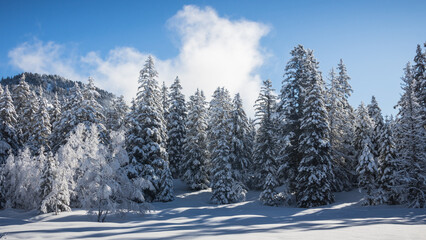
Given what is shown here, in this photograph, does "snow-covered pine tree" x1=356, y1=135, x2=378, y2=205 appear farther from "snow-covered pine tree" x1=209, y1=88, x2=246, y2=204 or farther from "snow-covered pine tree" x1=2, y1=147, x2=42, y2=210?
"snow-covered pine tree" x1=2, y1=147, x2=42, y2=210

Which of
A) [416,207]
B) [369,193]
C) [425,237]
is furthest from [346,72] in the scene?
[425,237]

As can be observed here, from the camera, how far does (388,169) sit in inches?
942

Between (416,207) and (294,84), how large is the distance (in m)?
15.4

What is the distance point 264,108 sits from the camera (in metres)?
35.7

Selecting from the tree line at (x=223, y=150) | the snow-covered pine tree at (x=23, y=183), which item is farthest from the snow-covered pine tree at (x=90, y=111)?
the snow-covered pine tree at (x=23, y=183)

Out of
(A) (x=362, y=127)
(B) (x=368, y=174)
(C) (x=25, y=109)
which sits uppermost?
(C) (x=25, y=109)

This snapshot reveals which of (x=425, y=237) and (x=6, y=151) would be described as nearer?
(x=425, y=237)

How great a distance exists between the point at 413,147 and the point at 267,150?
1455cm

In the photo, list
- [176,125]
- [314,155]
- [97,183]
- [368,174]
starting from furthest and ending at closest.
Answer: [176,125] < [314,155] < [368,174] < [97,183]

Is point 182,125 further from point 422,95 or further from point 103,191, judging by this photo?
point 422,95

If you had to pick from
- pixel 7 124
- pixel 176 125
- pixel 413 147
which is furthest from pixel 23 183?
pixel 413 147

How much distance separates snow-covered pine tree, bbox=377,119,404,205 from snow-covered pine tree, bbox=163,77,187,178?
88.0ft

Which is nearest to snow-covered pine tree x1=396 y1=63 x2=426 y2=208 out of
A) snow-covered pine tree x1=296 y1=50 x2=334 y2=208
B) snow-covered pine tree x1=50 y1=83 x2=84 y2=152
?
snow-covered pine tree x1=296 y1=50 x2=334 y2=208

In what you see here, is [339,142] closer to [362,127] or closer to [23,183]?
[362,127]
